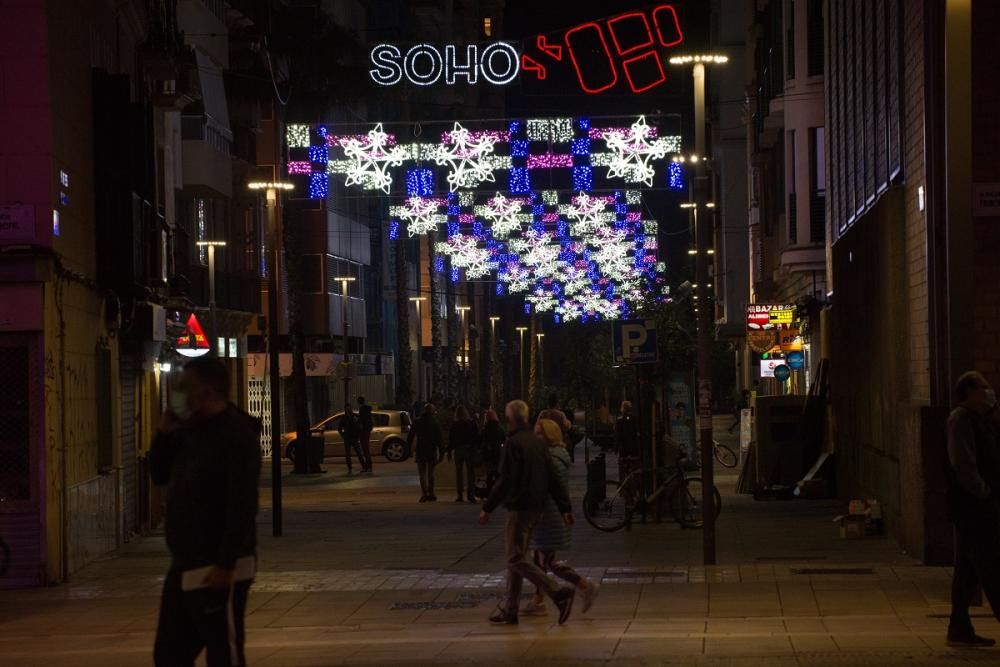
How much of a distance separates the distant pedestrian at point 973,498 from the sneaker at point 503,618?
3.73m

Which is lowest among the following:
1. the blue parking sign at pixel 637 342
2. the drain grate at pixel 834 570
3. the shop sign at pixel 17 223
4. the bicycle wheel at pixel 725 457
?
the bicycle wheel at pixel 725 457

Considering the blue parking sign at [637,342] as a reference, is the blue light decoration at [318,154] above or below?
above

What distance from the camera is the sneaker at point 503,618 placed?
14.0m

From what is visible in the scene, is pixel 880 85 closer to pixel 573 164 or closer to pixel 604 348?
pixel 573 164

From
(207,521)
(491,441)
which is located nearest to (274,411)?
(491,441)

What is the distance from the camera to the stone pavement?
475 inches

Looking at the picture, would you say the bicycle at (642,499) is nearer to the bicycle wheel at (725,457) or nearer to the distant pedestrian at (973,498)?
the distant pedestrian at (973,498)

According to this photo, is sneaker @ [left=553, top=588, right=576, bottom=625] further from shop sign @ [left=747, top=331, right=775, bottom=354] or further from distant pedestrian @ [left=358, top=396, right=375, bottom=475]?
distant pedestrian @ [left=358, top=396, right=375, bottom=475]

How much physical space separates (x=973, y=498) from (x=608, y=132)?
909 inches

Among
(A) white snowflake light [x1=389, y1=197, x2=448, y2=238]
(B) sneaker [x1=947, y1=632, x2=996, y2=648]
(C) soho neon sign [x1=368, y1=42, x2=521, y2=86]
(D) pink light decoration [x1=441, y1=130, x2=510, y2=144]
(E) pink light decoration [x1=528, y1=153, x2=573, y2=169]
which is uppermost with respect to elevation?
(C) soho neon sign [x1=368, y1=42, x2=521, y2=86]

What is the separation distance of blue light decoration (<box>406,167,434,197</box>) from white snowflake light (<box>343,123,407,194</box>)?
40 centimetres

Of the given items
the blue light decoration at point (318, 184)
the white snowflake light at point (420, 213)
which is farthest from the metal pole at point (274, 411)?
the white snowflake light at point (420, 213)

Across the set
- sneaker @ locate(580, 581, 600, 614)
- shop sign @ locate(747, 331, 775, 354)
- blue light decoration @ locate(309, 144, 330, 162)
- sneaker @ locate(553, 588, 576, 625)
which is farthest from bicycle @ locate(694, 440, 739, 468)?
sneaker @ locate(553, 588, 576, 625)

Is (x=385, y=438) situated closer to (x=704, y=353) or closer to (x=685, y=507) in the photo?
(x=685, y=507)
